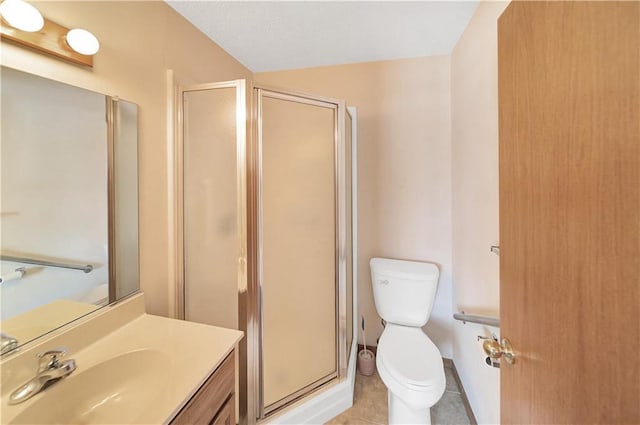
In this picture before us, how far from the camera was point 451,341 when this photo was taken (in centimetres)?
185

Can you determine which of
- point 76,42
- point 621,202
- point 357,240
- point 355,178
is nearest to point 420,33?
point 355,178

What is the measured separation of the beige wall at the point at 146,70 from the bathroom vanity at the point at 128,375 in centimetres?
30

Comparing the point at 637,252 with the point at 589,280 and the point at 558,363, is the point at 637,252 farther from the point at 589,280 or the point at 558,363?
the point at 558,363

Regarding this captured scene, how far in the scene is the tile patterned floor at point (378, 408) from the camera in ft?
4.70

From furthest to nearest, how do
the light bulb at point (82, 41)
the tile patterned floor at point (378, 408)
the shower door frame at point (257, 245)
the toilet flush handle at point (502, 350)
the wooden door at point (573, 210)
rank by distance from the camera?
the tile patterned floor at point (378, 408) → the shower door frame at point (257, 245) → the light bulb at point (82, 41) → the toilet flush handle at point (502, 350) → the wooden door at point (573, 210)

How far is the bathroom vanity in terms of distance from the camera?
680mm

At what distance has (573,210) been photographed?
17.3 inches

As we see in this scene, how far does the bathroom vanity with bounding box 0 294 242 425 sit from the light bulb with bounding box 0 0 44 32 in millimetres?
1035

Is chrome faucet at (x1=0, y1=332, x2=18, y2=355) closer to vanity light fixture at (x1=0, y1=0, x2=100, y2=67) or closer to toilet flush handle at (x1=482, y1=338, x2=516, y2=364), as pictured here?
vanity light fixture at (x1=0, y1=0, x2=100, y2=67)

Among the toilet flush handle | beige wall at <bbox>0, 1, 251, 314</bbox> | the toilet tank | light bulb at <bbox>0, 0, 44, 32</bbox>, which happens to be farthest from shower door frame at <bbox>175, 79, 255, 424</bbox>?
the toilet flush handle

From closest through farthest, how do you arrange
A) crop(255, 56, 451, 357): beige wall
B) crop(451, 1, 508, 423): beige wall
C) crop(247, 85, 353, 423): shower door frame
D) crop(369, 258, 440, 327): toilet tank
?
crop(451, 1, 508, 423): beige wall, crop(247, 85, 353, 423): shower door frame, crop(369, 258, 440, 327): toilet tank, crop(255, 56, 451, 357): beige wall

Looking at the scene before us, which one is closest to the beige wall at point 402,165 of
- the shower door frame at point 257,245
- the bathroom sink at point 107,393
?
the shower door frame at point 257,245

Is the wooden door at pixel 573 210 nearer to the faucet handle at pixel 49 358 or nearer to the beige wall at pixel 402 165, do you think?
the beige wall at pixel 402 165

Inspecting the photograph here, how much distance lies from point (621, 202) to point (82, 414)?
145 centimetres
